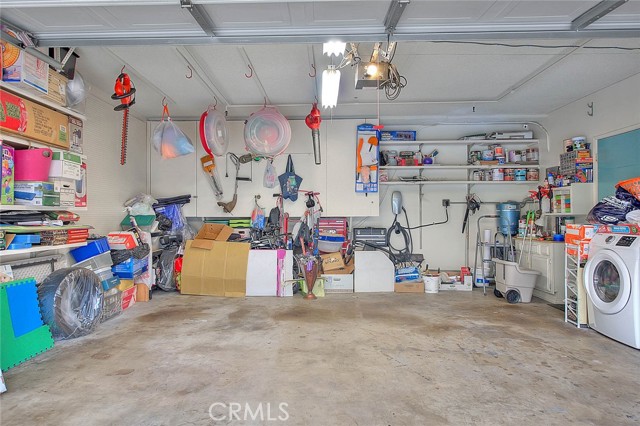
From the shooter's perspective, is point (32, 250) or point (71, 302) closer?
point (32, 250)

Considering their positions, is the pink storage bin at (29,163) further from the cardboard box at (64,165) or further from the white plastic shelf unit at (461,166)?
the white plastic shelf unit at (461,166)

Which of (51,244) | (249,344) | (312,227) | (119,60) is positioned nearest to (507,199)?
(312,227)

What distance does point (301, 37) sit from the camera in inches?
80.0

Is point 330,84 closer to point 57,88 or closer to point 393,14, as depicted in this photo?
point 393,14

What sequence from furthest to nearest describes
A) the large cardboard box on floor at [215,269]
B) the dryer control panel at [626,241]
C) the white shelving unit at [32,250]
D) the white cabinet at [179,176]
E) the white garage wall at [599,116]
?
the white cabinet at [179,176] → the large cardboard box on floor at [215,269] → the white garage wall at [599,116] → the dryer control panel at [626,241] → the white shelving unit at [32,250]

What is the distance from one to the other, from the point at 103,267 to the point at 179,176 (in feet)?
6.84

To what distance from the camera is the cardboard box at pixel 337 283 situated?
16.0 feet

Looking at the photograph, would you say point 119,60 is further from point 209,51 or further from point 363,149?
point 363,149

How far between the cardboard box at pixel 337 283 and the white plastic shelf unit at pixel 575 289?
104 inches

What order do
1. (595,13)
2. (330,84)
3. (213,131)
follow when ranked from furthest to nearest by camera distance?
(213,131), (330,84), (595,13)

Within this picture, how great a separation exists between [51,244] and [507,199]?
621 cm

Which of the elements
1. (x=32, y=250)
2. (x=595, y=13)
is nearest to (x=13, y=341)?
(x=32, y=250)

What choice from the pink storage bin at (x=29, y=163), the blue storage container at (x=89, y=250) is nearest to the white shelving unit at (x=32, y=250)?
the blue storage container at (x=89, y=250)

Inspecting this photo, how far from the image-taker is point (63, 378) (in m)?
2.31
